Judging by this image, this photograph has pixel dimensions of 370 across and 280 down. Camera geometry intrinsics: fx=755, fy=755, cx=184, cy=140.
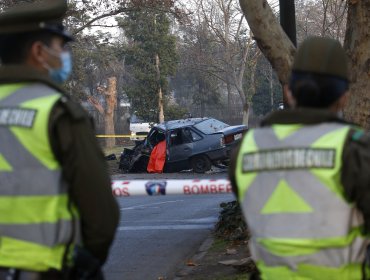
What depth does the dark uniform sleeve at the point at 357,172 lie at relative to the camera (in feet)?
8.54

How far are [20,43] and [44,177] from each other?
543 millimetres

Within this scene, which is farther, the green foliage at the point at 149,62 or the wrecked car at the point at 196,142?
the green foliage at the point at 149,62

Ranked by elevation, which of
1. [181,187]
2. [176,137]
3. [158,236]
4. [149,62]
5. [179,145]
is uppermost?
[149,62]

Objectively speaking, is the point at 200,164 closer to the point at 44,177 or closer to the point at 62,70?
the point at 62,70

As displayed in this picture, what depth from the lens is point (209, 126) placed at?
81.8ft

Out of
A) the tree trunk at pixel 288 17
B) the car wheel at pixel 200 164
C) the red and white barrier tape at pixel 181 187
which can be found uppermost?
the tree trunk at pixel 288 17

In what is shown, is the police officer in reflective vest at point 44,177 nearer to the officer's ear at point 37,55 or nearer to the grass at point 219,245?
the officer's ear at point 37,55

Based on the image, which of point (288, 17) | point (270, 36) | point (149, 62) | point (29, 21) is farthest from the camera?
point (149, 62)

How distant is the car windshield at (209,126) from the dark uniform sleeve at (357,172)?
2179cm

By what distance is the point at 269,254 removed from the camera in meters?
2.78

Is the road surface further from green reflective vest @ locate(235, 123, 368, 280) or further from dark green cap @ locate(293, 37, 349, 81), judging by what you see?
dark green cap @ locate(293, 37, 349, 81)

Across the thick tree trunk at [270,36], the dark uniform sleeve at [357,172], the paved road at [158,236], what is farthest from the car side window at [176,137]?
the dark uniform sleeve at [357,172]

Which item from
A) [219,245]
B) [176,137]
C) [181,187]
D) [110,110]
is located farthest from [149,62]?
[181,187]

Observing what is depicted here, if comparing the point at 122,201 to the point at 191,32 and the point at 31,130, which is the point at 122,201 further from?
the point at 191,32
